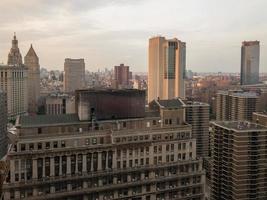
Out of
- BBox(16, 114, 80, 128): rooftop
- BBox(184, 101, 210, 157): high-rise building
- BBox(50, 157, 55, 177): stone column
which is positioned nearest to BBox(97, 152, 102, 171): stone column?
BBox(50, 157, 55, 177): stone column

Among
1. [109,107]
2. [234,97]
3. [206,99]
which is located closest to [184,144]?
[109,107]

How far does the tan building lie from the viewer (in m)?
33.0

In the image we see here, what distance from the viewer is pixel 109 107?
39.7 m

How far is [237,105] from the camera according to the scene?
10319 cm

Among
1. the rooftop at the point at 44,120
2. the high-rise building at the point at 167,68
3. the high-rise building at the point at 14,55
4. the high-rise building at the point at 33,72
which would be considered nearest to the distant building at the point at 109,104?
the rooftop at the point at 44,120

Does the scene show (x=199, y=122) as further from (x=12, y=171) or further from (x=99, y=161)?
(x=12, y=171)

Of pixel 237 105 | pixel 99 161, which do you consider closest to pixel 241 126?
pixel 99 161

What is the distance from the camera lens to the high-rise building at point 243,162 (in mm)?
48906

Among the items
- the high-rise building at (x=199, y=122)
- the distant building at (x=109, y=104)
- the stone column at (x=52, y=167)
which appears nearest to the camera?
the stone column at (x=52, y=167)

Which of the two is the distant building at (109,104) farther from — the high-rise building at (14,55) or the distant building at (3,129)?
the high-rise building at (14,55)

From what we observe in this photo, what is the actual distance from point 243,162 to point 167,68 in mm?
100423

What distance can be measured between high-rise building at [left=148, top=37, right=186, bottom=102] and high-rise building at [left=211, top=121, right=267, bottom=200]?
9478cm

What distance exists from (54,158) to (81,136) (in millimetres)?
3147

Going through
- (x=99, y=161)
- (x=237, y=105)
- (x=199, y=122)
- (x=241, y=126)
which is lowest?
(x=199, y=122)
